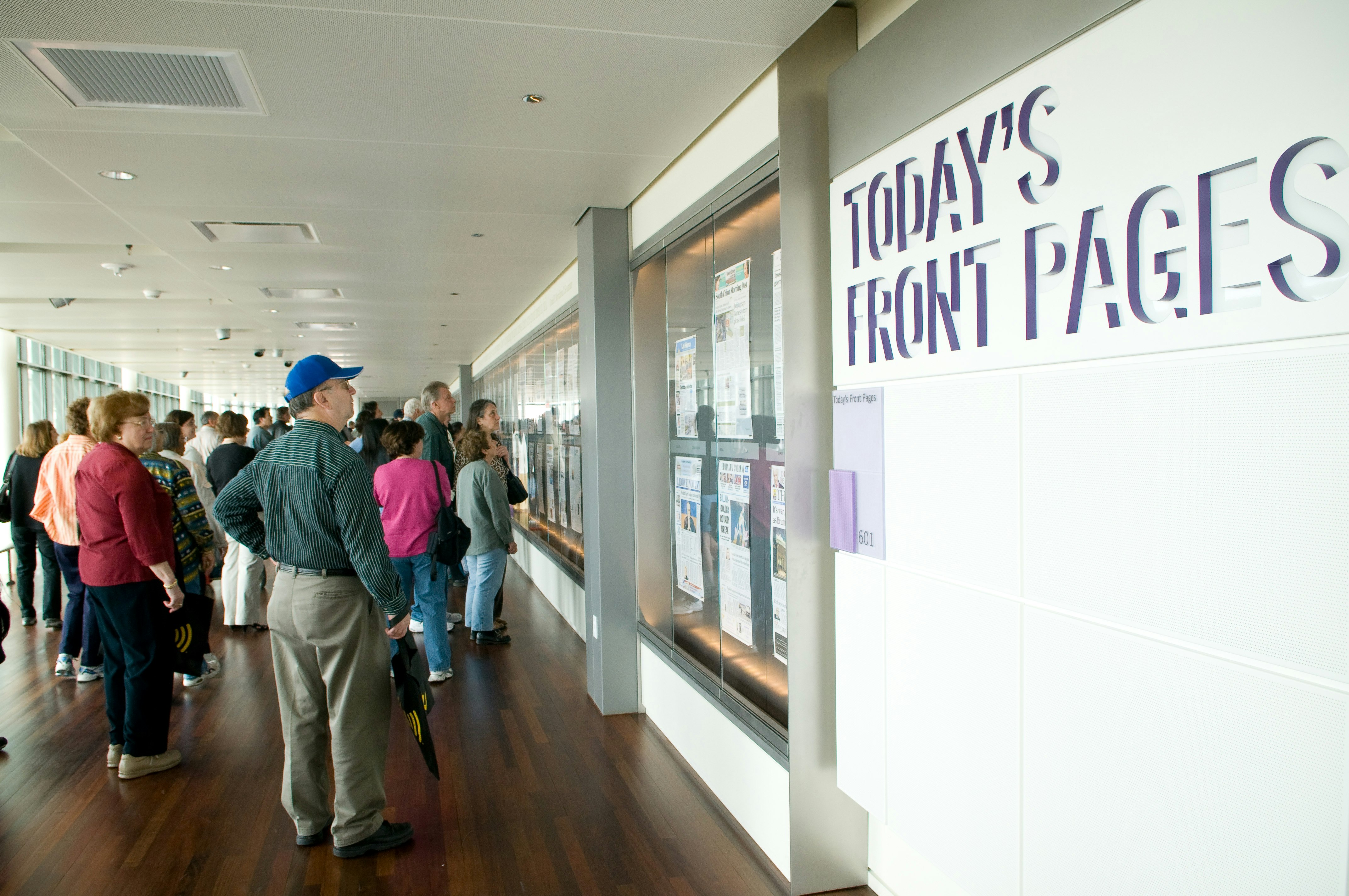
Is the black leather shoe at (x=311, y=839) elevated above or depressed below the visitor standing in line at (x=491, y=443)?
below

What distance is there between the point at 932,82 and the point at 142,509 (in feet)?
12.7

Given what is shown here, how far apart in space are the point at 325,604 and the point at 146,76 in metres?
2.00

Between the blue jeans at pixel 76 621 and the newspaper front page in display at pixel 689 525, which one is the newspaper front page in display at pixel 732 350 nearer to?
the newspaper front page in display at pixel 689 525

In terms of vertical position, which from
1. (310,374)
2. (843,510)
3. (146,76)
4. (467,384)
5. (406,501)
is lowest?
(406,501)

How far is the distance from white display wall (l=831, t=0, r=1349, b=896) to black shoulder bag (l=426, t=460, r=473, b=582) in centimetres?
340

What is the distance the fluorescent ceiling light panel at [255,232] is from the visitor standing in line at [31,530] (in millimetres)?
2425

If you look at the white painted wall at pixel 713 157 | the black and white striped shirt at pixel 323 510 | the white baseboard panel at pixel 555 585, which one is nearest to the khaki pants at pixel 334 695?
the black and white striped shirt at pixel 323 510

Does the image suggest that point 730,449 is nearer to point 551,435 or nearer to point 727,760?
point 727,760

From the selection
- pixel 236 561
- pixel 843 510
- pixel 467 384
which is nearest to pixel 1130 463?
pixel 843 510

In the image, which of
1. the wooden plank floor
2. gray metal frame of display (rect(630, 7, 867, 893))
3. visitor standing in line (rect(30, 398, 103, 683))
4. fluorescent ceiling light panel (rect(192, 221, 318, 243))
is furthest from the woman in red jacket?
gray metal frame of display (rect(630, 7, 867, 893))

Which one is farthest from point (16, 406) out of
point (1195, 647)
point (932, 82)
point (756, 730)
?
point (1195, 647)

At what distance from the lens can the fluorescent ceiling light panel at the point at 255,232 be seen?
4.96 meters

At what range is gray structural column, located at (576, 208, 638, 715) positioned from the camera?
4.72 metres

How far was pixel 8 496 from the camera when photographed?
6.55 m
